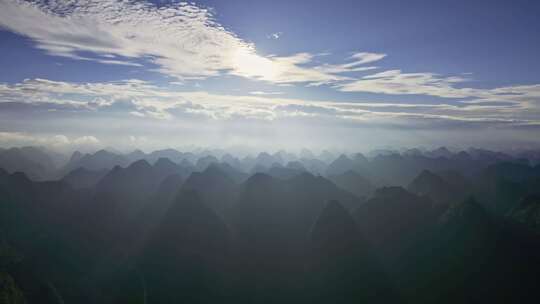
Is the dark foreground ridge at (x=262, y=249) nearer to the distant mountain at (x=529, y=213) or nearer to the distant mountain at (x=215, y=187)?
the distant mountain at (x=529, y=213)

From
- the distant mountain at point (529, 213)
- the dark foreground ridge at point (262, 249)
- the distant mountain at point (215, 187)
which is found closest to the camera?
the dark foreground ridge at point (262, 249)

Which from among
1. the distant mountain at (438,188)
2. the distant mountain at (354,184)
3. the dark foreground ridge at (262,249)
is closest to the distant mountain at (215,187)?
the dark foreground ridge at (262,249)

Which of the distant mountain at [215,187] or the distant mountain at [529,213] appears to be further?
the distant mountain at [215,187]

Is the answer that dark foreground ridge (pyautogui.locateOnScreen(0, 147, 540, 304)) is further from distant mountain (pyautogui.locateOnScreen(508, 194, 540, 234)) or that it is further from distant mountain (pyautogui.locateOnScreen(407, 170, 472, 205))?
distant mountain (pyautogui.locateOnScreen(407, 170, 472, 205))

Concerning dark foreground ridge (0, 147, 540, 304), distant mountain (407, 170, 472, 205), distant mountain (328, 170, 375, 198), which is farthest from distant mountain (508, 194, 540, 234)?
distant mountain (328, 170, 375, 198)


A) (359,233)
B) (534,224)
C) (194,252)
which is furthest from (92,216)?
(534,224)

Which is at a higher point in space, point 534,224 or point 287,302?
point 534,224

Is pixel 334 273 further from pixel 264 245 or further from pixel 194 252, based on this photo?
pixel 194 252

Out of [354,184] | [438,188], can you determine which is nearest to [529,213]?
[438,188]

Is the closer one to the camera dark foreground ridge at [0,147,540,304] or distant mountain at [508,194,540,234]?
dark foreground ridge at [0,147,540,304]

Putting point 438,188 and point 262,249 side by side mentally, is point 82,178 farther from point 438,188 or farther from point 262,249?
point 438,188

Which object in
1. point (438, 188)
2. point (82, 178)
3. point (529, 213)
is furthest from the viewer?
point (82, 178)
